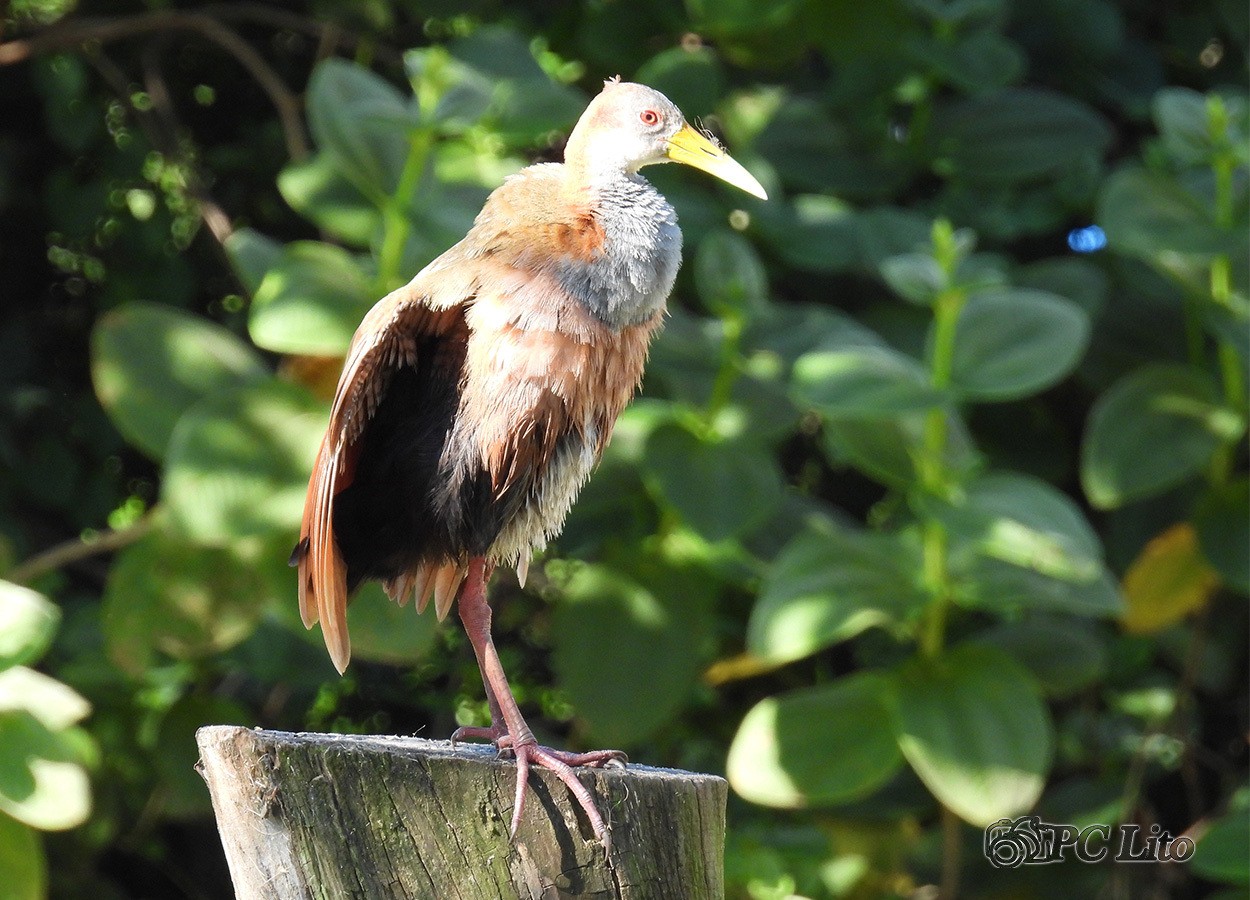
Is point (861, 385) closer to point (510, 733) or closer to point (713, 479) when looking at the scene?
point (713, 479)

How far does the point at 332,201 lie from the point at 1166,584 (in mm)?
2413

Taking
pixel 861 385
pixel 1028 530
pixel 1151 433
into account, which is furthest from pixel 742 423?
pixel 1151 433

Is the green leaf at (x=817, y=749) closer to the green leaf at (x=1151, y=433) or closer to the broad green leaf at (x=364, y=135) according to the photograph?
the green leaf at (x=1151, y=433)

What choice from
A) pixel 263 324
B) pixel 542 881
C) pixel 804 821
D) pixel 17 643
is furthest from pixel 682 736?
pixel 542 881

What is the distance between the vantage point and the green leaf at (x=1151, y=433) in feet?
12.6

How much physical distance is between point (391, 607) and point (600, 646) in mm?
604

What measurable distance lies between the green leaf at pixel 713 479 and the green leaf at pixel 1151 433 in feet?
2.86

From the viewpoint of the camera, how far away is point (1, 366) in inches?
179

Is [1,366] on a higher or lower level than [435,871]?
lower

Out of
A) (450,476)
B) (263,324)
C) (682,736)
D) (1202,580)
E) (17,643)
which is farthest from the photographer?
(682,736)

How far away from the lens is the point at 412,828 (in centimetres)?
191

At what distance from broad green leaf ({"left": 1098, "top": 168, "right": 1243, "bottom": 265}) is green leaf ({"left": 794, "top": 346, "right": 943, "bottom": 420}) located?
79 centimetres

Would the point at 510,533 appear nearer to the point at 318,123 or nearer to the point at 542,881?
the point at 542,881

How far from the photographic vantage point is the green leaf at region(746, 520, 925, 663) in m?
3.39
